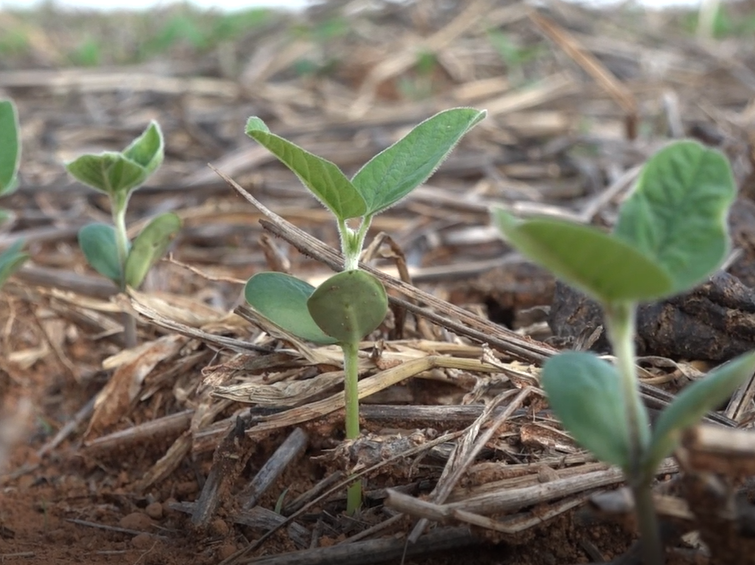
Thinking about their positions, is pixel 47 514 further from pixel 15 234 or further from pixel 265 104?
pixel 265 104

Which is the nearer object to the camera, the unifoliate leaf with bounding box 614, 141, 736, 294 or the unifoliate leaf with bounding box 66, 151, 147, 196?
the unifoliate leaf with bounding box 614, 141, 736, 294

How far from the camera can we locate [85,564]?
4.09 feet

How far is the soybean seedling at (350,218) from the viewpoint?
1.10 meters

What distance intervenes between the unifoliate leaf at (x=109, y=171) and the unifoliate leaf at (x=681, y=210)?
1.05 m

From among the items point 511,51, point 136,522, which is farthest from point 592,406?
point 511,51

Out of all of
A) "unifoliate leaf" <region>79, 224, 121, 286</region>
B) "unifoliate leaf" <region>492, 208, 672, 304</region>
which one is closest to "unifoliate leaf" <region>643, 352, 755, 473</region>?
"unifoliate leaf" <region>492, 208, 672, 304</region>

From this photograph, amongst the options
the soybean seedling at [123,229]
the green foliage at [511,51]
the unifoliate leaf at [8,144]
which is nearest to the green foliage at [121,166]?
the soybean seedling at [123,229]

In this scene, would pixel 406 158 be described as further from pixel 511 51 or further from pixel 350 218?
pixel 511 51

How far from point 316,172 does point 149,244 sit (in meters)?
0.76

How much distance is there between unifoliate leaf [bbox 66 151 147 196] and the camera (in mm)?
1585

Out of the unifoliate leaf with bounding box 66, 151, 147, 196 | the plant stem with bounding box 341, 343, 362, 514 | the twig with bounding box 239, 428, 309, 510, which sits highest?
the unifoliate leaf with bounding box 66, 151, 147, 196

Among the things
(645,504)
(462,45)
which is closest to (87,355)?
(645,504)

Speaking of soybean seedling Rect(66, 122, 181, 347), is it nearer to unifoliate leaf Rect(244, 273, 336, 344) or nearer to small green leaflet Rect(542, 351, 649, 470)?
unifoliate leaf Rect(244, 273, 336, 344)

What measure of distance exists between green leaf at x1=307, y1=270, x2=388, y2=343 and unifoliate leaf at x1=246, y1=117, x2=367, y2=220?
0.36ft
